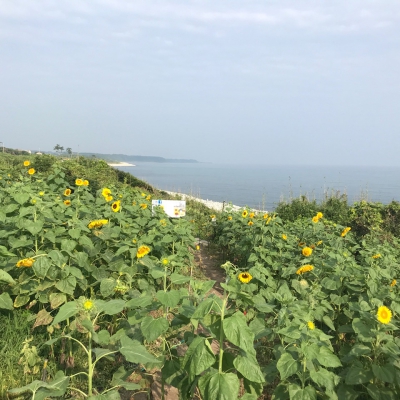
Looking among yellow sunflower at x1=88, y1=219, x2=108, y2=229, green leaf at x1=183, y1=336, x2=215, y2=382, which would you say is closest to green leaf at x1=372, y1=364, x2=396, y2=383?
green leaf at x1=183, y1=336, x2=215, y2=382

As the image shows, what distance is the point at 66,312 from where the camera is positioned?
73.5 inches

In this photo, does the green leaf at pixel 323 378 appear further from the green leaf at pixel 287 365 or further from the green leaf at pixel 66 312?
the green leaf at pixel 66 312

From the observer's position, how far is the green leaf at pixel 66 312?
1.82m

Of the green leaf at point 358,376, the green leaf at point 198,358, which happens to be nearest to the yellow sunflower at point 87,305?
the green leaf at point 198,358

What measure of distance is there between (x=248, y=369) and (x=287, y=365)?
44cm

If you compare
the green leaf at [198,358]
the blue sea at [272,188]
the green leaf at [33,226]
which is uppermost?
the green leaf at [33,226]

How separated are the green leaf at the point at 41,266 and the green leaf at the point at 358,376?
2126mm

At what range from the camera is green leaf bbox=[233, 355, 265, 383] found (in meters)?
1.72

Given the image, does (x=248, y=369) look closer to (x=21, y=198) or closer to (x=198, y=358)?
(x=198, y=358)

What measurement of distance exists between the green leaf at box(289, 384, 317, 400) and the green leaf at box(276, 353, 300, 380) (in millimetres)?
131

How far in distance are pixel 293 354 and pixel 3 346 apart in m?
2.38

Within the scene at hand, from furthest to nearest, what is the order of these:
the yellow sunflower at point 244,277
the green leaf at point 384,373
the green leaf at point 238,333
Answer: the yellow sunflower at point 244,277
the green leaf at point 384,373
the green leaf at point 238,333

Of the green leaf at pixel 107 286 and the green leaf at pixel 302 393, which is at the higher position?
the green leaf at pixel 107 286

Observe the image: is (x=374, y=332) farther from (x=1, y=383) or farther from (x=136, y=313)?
(x=1, y=383)
